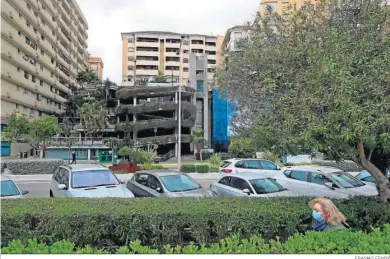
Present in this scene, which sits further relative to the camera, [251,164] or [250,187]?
[251,164]

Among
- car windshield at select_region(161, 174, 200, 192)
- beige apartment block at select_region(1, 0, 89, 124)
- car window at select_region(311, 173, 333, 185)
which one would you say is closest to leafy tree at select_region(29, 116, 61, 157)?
beige apartment block at select_region(1, 0, 89, 124)

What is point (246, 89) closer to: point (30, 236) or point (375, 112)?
point (375, 112)

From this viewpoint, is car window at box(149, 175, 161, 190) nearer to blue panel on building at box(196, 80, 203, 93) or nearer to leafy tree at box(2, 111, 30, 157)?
leafy tree at box(2, 111, 30, 157)

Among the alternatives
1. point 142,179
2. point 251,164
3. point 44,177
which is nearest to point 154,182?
point 142,179

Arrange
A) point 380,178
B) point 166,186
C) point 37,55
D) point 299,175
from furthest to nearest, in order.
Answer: point 37,55, point 299,175, point 166,186, point 380,178

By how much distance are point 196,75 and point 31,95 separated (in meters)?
25.9

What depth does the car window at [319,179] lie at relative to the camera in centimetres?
1223

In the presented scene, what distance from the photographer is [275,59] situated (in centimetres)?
755

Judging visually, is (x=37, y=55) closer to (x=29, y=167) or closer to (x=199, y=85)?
(x=199, y=85)

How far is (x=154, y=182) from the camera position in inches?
431

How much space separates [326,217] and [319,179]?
7.78 meters

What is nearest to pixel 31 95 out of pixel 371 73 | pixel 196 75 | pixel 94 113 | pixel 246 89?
pixel 94 113


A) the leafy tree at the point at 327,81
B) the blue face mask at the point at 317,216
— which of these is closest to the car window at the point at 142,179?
the leafy tree at the point at 327,81

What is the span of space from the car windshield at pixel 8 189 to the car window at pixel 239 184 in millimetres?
6290
